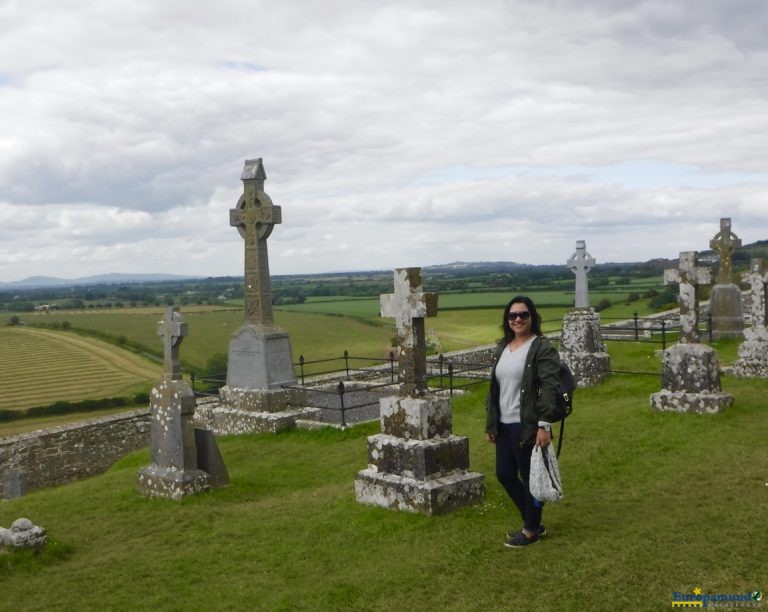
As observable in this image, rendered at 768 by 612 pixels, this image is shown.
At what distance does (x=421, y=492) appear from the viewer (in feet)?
23.0

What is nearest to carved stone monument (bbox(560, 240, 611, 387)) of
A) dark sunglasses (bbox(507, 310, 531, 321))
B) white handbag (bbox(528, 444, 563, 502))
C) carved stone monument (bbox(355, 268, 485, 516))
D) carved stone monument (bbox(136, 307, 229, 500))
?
carved stone monument (bbox(355, 268, 485, 516))

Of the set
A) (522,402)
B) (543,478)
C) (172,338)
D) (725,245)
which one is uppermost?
(725,245)

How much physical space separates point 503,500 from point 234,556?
2814 mm

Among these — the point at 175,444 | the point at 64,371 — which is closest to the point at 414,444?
the point at 175,444

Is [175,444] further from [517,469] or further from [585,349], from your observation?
[585,349]

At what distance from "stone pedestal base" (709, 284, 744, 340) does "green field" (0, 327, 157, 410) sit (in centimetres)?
2047

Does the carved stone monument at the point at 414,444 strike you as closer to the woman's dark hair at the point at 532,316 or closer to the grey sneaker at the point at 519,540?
the grey sneaker at the point at 519,540

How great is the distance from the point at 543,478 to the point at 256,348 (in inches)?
363

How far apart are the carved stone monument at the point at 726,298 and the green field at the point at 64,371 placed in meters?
20.5

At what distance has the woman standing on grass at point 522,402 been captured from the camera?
18.4ft

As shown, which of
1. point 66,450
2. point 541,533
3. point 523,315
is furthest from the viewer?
point 66,450

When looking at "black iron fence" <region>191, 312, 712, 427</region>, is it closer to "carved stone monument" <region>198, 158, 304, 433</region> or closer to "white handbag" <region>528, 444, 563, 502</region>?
"carved stone monument" <region>198, 158, 304, 433</region>

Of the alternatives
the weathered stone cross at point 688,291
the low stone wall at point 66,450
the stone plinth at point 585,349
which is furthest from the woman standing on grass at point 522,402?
the low stone wall at point 66,450

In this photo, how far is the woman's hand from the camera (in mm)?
5453
